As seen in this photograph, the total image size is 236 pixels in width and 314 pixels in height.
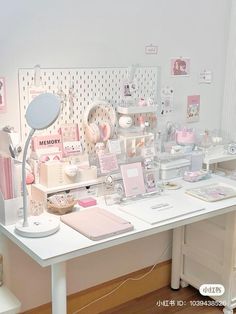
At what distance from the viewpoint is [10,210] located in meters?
1.80

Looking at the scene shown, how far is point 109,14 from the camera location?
2205 mm

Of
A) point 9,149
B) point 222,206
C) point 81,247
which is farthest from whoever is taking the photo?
point 222,206

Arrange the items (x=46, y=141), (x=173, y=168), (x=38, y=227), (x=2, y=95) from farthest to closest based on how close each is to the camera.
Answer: (x=173, y=168) < (x=46, y=141) < (x=2, y=95) < (x=38, y=227)

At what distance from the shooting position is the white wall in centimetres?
198

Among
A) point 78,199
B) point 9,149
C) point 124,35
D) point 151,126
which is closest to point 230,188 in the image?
point 151,126

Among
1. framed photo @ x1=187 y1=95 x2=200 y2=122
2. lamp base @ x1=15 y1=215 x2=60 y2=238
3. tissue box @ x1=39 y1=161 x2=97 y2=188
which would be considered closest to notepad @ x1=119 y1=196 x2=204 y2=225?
tissue box @ x1=39 y1=161 x2=97 y2=188

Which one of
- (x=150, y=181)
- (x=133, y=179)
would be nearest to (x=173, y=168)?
(x=150, y=181)

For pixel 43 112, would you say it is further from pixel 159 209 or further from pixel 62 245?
pixel 159 209

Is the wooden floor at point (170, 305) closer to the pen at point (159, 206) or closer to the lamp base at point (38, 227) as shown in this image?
the pen at point (159, 206)

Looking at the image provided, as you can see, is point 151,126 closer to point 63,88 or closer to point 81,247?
point 63,88

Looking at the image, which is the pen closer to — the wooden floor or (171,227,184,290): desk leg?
(171,227,184,290): desk leg

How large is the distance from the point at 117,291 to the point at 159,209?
2.52ft

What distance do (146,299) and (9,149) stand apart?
129 cm

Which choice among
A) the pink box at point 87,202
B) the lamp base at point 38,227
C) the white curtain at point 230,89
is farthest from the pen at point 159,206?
the white curtain at point 230,89
